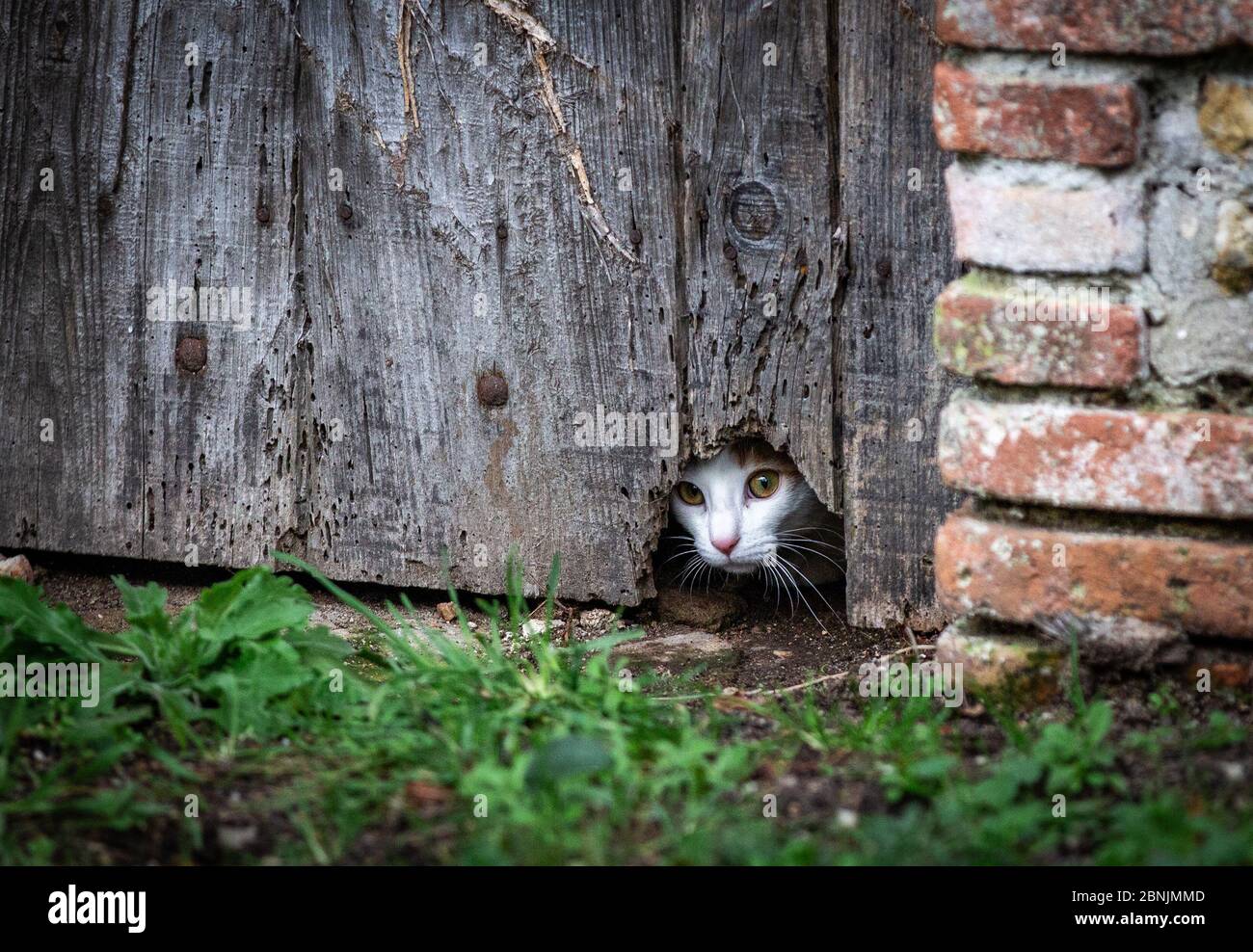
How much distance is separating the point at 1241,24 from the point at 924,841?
1.26 metres

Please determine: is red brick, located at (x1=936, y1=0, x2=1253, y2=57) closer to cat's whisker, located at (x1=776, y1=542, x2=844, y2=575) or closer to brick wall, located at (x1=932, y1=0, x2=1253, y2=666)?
brick wall, located at (x1=932, y1=0, x2=1253, y2=666)

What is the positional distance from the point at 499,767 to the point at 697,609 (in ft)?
4.81

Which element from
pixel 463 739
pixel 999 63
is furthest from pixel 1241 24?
pixel 463 739

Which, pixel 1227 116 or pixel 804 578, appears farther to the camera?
pixel 804 578

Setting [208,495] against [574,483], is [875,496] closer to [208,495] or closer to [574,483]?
[574,483]

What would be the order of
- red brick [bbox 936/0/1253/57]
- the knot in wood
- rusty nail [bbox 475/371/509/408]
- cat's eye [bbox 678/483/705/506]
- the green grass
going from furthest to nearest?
cat's eye [bbox 678/483/705/506]
rusty nail [bbox 475/371/509/408]
the knot in wood
red brick [bbox 936/0/1253/57]
the green grass

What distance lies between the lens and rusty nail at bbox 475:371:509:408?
293cm

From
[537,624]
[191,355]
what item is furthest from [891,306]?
[191,355]

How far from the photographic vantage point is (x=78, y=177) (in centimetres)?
293

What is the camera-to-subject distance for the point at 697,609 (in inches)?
128

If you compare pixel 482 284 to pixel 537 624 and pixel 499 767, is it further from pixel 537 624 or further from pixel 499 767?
pixel 499 767

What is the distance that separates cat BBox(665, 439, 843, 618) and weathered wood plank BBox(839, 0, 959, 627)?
398mm

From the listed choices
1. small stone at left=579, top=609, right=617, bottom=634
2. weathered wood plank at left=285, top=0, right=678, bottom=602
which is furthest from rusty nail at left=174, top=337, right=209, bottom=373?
small stone at left=579, top=609, right=617, bottom=634

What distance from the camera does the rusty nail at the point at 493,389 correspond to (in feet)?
9.62
